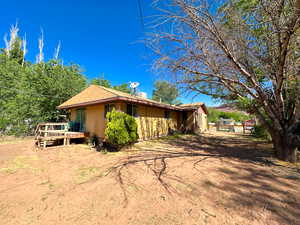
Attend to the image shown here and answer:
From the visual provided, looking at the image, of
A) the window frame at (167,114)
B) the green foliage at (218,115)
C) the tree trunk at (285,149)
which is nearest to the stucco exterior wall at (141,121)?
the window frame at (167,114)

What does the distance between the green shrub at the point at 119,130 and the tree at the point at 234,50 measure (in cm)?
312

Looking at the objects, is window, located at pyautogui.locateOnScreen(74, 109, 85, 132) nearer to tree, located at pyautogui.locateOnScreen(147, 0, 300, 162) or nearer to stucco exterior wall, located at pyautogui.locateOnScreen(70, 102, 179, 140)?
stucco exterior wall, located at pyautogui.locateOnScreen(70, 102, 179, 140)

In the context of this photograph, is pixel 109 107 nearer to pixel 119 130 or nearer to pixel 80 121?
pixel 119 130

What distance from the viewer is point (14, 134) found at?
11023 millimetres

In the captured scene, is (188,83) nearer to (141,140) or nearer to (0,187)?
(141,140)

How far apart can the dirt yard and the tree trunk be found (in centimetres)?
79

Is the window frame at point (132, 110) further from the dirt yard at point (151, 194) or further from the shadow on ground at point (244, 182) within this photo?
the dirt yard at point (151, 194)

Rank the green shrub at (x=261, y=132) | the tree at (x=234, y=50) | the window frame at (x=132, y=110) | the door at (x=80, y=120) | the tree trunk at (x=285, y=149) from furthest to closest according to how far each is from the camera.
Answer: the green shrub at (x=261, y=132), the door at (x=80, y=120), the window frame at (x=132, y=110), the tree trunk at (x=285, y=149), the tree at (x=234, y=50)

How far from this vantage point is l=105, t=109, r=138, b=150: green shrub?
6118mm

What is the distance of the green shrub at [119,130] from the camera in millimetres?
6118

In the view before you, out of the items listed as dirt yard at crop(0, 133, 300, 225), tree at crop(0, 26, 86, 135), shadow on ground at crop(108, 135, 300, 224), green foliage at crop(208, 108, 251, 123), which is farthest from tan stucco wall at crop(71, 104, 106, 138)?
green foliage at crop(208, 108, 251, 123)

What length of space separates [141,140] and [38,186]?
596 cm

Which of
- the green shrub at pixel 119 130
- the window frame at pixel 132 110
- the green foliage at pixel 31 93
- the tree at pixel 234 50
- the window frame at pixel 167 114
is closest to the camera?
the tree at pixel 234 50

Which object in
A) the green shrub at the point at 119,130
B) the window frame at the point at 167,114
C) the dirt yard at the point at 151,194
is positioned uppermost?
the window frame at the point at 167,114
